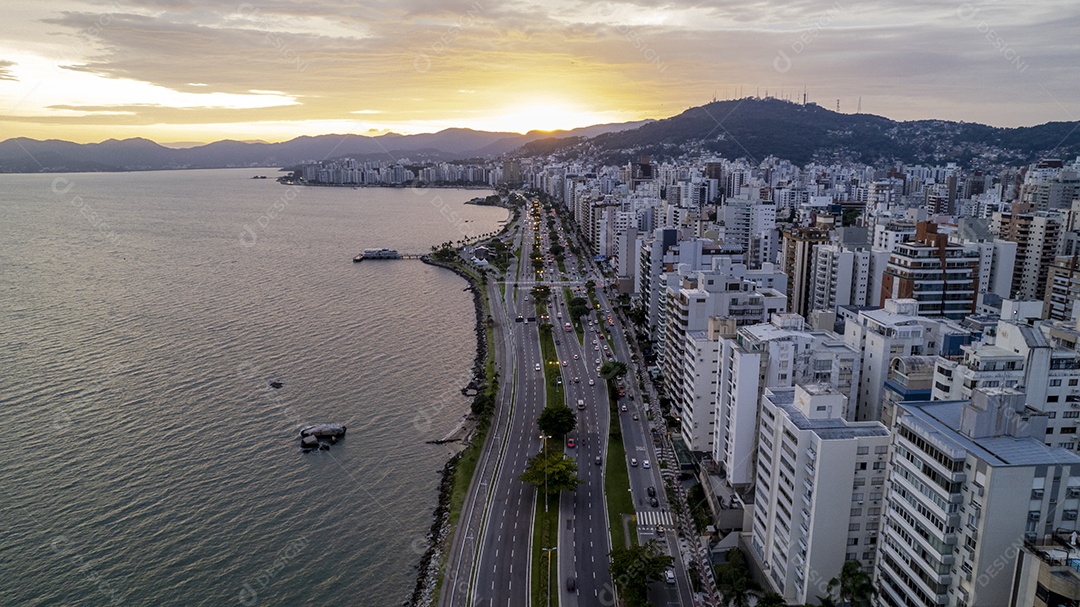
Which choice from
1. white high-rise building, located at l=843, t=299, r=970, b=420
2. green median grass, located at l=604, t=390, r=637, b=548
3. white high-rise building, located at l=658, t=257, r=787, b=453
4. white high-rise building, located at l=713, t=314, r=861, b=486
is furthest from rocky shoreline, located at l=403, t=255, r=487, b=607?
white high-rise building, located at l=843, t=299, r=970, b=420

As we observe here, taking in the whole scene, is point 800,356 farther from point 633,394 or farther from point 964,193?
point 964,193

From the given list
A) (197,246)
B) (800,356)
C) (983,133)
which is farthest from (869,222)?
(983,133)

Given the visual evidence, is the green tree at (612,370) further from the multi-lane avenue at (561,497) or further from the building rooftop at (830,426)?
the building rooftop at (830,426)

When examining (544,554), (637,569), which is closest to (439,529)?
(544,554)

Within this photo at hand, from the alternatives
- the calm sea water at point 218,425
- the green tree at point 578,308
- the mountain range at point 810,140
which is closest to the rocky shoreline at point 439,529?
the calm sea water at point 218,425

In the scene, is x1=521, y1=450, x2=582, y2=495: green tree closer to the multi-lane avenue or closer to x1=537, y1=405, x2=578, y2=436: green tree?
the multi-lane avenue
